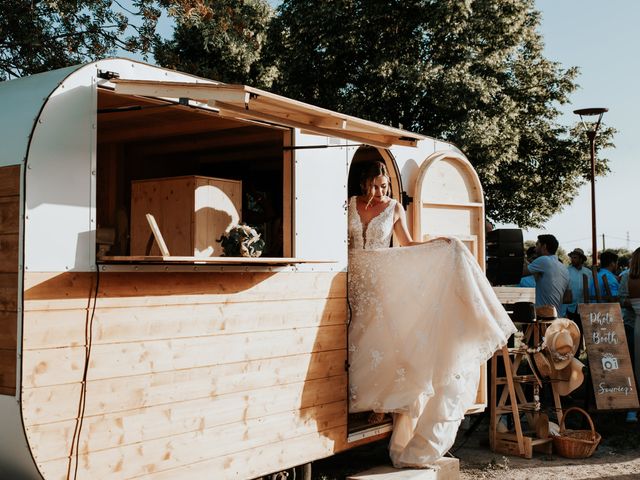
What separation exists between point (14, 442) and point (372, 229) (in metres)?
3.22

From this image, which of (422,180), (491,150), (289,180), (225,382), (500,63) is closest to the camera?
(225,382)

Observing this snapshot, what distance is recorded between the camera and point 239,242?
15.5ft

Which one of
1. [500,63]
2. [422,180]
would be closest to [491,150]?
[500,63]

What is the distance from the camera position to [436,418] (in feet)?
19.1

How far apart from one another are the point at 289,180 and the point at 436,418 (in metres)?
2.09

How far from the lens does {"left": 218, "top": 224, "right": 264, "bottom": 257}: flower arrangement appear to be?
15.6 ft

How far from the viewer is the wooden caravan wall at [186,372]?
376cm

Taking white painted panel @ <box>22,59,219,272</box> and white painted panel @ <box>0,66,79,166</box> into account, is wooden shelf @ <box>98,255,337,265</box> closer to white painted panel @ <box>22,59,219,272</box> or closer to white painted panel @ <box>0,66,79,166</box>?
white painted panel @ <box>22,59,219,272</box>

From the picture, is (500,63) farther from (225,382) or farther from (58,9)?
(225,382)

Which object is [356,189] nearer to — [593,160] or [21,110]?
[21,110]

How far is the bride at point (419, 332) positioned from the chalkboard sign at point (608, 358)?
8.98 feet

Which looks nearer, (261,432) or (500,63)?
(261,432)

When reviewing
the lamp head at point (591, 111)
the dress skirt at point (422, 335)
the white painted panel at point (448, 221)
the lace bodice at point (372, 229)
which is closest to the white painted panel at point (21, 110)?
the lace bodice at point (372, 229)

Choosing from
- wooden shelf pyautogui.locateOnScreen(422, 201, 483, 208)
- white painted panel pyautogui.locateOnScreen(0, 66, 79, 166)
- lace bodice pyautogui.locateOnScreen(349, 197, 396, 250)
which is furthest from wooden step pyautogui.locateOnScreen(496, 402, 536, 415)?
white painted panel pyautogui.locateOnScreen(0, 66, 79, 166)
